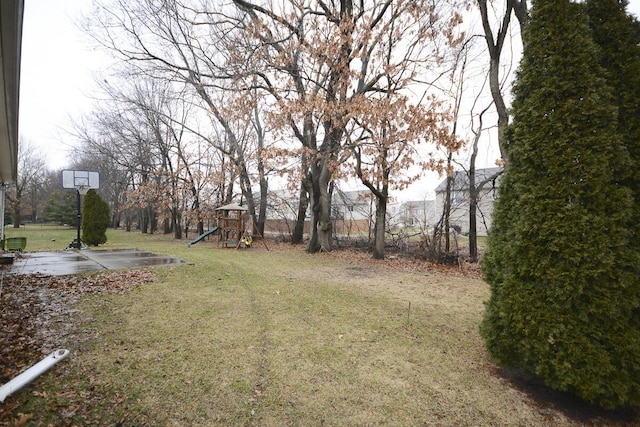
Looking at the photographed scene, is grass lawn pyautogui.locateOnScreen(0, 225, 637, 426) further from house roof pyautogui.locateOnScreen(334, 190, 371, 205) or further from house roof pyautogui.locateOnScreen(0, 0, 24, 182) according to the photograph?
house roof pyautogui.locateOnScreen(334, 190, 371, 205)

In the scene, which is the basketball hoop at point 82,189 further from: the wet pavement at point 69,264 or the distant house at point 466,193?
the distant house at point 466,193

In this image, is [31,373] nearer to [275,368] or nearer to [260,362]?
[260,362]

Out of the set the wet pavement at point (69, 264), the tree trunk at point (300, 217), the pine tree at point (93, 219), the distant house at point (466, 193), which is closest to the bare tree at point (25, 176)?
the pine tree at point (93, 219)

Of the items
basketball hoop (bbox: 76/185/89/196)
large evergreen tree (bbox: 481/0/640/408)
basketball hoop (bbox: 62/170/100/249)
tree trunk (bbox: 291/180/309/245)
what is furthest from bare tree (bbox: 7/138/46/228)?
large evergreen tree (bbox: 481/0/640/408)

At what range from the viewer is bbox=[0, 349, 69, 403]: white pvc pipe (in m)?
2.17

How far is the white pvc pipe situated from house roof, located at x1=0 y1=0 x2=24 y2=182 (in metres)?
2.73

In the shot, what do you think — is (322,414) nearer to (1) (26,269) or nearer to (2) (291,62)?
(1) (26,269)

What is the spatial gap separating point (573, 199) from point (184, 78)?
43.3 ft

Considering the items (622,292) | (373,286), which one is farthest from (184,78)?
(622,292)

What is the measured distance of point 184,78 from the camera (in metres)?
11.9

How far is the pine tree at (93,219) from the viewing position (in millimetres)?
11632

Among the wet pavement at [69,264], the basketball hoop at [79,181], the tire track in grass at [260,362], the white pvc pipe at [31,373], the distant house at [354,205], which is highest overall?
the basketball hoop at [79,181]

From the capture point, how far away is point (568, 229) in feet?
7.32

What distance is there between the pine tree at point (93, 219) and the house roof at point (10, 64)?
565 cm
